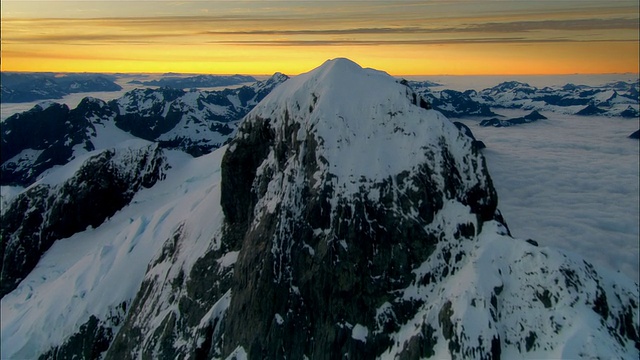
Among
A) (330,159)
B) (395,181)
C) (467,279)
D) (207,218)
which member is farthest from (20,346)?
(467,279)

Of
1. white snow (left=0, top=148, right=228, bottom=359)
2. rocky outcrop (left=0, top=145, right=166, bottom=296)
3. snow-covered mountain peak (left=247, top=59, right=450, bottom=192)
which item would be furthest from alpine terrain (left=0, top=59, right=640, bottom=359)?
rocky outcrop (left=0, top=145, right=166, bottom=296)

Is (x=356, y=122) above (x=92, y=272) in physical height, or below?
above

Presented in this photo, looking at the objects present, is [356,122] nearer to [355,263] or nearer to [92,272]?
[355,263]

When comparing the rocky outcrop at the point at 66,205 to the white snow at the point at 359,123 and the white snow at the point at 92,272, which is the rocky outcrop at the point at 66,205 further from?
the white snow at the point at 359,123

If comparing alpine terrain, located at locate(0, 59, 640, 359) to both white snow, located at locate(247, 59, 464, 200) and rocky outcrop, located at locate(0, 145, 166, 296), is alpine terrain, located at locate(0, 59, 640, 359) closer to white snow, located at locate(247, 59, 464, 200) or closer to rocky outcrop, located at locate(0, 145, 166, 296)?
white snow, located at locate(247, 59, 464, 200)

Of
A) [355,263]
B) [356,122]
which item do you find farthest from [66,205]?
[355,263]

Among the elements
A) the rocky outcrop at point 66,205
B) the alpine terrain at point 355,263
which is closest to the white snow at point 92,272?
the alpine terrain at point 355,263

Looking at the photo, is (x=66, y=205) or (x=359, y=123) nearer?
(x=359, y=123)
